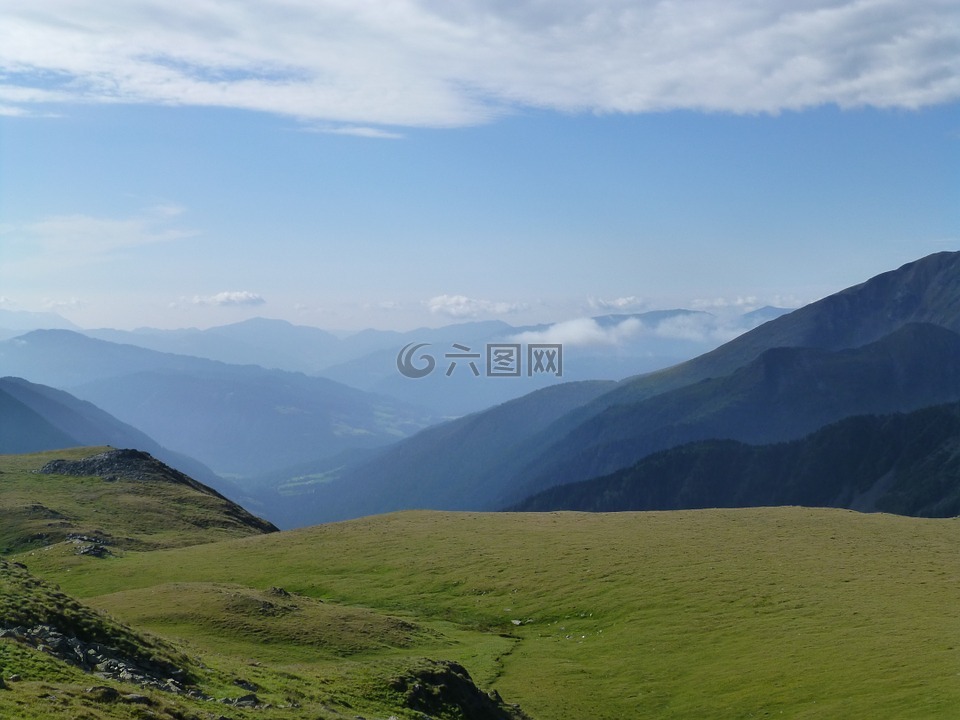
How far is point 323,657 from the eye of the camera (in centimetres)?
4444

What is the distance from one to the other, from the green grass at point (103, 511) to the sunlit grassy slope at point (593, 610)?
9.68m

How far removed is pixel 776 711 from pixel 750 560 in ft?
94.3

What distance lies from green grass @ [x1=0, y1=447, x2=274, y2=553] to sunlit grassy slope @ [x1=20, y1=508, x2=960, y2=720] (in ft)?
31.8

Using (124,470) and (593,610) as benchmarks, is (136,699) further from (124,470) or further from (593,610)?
(124,470)

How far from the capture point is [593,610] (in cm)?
5797

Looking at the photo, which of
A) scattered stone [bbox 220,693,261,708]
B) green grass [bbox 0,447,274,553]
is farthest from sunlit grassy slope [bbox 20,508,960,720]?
green grass [bbox 0,447,274,553]

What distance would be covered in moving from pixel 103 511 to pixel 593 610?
Result: 69180mm

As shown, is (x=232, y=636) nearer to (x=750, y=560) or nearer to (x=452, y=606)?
(x=452, y=606)

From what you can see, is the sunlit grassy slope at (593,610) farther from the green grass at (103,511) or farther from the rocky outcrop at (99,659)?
the green grass at (103,511)

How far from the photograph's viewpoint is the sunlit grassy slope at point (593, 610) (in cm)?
3928

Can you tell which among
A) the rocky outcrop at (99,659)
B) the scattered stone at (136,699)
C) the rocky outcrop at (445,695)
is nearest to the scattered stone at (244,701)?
the rocky outcrop at (99,659)

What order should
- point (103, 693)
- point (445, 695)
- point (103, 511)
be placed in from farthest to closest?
point (103, 511)
point (445, 695)
point (103, 693)

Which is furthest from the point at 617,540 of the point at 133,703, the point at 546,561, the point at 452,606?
the point at 133,703

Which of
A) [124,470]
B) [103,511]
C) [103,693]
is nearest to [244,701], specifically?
[103,693]
